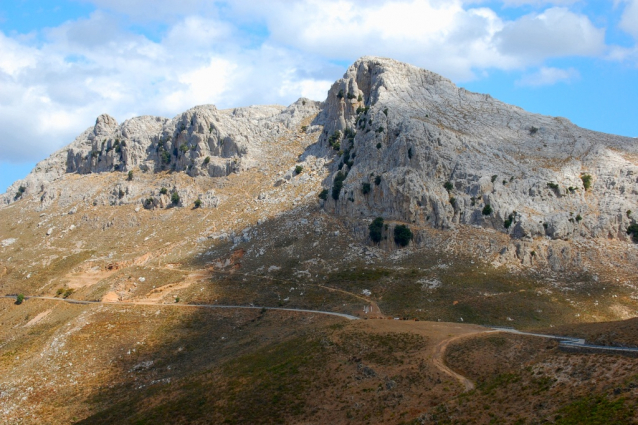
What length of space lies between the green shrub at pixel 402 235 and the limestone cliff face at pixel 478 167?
176 inches

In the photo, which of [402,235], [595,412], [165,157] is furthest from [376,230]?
[165,157]

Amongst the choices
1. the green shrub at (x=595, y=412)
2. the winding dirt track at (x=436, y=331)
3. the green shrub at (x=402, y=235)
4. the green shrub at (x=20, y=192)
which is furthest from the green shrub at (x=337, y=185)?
the green shrub at (x=20, y=192)

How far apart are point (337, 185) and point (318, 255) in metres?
21.5

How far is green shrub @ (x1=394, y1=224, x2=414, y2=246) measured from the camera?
293 ft

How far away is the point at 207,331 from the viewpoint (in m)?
67.8

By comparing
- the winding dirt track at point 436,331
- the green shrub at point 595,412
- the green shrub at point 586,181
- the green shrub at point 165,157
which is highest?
the green shrub at point 165,157

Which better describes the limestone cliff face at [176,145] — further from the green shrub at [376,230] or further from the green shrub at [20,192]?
the green shrub at [376,230]

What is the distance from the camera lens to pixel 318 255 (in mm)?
90750

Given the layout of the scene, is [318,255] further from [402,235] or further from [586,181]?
[586,181]

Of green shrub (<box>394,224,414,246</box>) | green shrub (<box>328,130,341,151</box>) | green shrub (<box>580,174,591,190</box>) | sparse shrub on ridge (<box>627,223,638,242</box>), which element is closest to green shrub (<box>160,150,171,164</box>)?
green shrub (<box>328,130,341,151</box>)

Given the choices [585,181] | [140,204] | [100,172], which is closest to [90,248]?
[140,204]

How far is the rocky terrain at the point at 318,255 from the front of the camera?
4450cm

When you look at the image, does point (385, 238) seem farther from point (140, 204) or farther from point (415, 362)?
point (140, 204)

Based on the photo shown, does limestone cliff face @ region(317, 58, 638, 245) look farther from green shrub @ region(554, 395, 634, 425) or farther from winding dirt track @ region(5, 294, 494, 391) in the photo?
green shrub @ region(554, 395, 634, 425)
